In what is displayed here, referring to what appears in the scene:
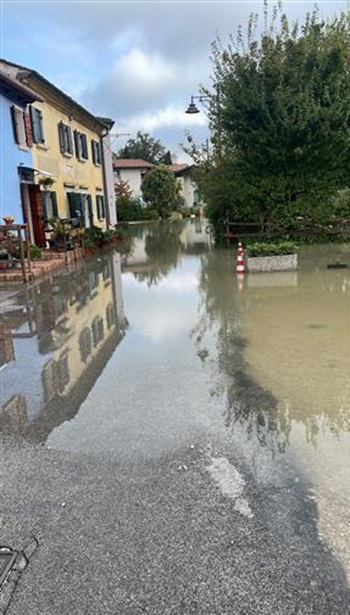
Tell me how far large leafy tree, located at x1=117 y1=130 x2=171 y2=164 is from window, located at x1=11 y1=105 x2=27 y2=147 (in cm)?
7547

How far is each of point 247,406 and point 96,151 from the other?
80.6 ft

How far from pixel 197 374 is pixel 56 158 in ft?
54.0

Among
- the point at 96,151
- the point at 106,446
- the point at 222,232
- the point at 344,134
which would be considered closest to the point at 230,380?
the point at 106,446

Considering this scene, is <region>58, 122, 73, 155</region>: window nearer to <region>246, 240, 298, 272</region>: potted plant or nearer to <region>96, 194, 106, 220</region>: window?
<region>96, 194, 106, 220</region>: window

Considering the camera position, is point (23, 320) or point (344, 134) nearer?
point (23, 320)

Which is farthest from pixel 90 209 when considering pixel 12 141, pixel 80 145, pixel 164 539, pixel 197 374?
pixel 164 539

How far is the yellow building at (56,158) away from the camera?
55.7ft

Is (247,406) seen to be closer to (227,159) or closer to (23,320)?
(23,320)

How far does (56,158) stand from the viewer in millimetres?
Result: 19797

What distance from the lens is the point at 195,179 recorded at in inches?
814

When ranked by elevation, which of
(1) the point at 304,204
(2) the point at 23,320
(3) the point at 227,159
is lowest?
(2) the point at 23,320

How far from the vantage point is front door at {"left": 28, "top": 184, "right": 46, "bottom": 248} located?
17500 millimetres

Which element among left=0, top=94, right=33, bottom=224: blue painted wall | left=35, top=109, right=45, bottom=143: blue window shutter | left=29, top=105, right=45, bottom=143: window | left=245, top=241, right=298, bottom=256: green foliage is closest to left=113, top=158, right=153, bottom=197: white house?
left=35, top=109, right=45, bottom=143: blue window shutter

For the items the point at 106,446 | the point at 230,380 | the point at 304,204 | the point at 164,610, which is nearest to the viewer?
the point at 164,610
